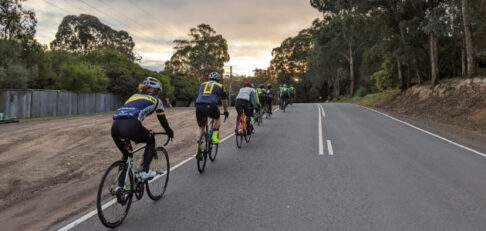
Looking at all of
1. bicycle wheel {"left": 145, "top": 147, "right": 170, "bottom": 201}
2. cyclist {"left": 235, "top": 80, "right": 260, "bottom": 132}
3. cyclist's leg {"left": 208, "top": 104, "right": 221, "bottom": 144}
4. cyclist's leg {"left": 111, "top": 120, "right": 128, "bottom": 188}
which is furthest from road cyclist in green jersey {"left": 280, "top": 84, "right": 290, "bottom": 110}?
cyclist's leg {"left": 111, "top": 120, "right": 128, "bottom": 188}

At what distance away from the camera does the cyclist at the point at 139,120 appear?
14.1 feet

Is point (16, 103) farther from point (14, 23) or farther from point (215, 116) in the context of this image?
point (215, 116)

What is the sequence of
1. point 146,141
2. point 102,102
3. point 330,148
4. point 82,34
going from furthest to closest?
point 82,34, point 102,102, point 330,148, point 146,141

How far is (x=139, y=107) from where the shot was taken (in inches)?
175

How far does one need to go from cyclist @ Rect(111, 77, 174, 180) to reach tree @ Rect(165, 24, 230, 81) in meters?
56.9

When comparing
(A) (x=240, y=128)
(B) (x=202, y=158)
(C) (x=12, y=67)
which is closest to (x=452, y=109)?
(A) (x=240, y=128)

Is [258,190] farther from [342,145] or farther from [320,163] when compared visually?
[342,145]

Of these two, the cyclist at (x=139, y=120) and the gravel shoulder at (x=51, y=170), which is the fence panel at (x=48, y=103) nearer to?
the gravel shoulder at (x=51, y=170)

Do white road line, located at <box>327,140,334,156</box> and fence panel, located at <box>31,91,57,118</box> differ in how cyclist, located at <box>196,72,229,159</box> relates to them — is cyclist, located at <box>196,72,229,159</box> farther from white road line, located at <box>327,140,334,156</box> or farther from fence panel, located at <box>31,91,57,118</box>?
fence panel, located at <box>31,91,57,118</box>

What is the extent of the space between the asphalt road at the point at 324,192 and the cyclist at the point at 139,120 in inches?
32.3

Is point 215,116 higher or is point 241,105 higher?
point 241,105

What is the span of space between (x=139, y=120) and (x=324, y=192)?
10.1 feet

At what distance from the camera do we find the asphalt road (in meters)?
4.28

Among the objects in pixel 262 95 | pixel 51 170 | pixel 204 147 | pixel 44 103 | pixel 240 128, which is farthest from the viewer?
pixel 44 103
